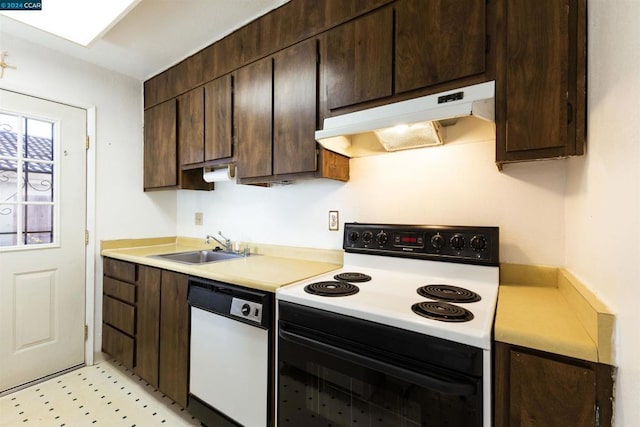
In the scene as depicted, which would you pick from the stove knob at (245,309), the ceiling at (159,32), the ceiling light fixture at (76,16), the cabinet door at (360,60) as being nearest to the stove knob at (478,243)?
the cabinet door at (360,60)

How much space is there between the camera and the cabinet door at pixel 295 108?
4.78 feet

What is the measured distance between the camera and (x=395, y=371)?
842 millimetres

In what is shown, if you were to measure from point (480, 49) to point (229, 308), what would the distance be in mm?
1502

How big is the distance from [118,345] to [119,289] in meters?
0.43

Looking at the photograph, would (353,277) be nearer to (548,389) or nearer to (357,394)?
(357,394)

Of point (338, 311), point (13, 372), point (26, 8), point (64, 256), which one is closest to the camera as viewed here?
point (338, 311)

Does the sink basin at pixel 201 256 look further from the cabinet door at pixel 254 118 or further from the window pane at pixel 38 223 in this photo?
the window pane at pixel 38 223

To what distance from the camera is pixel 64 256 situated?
2129mm

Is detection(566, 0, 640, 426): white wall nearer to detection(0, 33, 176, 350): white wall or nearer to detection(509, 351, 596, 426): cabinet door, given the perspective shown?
detection(509, 351, 596, 426): cabinet door

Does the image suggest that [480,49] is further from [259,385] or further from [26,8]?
[26,8]

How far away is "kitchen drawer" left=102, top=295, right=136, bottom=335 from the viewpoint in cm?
196

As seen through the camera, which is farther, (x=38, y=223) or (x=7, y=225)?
(x=38, y=223)

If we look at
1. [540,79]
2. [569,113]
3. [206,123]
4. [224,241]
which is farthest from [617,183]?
[224,241]

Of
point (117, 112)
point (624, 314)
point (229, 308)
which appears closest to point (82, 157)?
point (117, 112)
